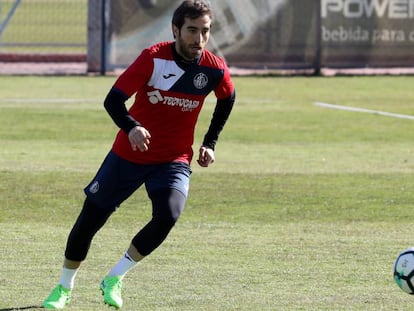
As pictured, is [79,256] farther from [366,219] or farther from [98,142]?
[98,142]

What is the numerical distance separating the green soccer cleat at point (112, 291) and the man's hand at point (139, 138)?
0.95m

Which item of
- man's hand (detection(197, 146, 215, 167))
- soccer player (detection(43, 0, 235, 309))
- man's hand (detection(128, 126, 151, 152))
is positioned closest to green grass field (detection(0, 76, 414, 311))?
soccer player (detection(43, 0, 235, 309))

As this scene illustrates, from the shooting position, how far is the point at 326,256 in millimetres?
9789

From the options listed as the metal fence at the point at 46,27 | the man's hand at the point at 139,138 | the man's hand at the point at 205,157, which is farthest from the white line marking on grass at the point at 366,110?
the man's hand at the point at 139,138

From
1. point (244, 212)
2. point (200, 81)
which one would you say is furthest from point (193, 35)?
point (244, 212)

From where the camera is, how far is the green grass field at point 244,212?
8391mm

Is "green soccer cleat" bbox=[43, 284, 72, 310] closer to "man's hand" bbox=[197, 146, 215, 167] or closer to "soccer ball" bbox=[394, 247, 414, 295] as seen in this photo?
"man's hand" bbox=[197, 146, 215, 167]

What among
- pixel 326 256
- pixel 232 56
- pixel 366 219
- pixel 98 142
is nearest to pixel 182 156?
pixel 326 256

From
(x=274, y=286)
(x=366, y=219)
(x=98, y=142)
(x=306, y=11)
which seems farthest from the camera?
(x=306, y=11)

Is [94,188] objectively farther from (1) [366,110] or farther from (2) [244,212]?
(1) [366,110]

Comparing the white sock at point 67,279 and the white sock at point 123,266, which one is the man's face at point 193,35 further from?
the white sock at point 67,279

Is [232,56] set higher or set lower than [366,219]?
lower

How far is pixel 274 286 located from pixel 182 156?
1307mm

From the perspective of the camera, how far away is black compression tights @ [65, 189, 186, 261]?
7598mm
